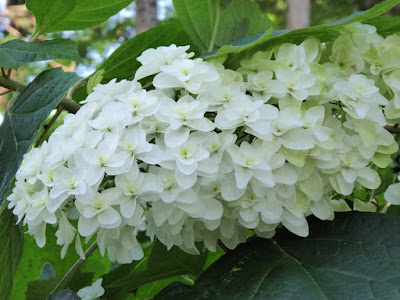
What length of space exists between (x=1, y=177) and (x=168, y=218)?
0.22m

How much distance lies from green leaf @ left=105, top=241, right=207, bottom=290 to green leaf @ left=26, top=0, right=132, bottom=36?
311 millimetres

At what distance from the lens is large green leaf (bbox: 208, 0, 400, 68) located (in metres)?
0.60

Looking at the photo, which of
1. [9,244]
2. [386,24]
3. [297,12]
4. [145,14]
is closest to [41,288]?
[9,244]

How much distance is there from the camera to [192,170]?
0.51m

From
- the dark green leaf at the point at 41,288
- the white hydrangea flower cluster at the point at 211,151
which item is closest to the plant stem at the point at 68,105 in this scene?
the white hydrangea flower cluster at the point at 211,151

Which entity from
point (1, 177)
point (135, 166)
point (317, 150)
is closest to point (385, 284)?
point (317, 150)

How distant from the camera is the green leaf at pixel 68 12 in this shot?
761 millimetres

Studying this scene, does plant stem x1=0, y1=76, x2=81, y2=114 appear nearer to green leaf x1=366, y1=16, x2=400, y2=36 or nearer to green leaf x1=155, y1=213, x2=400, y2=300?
green leaf x1=155, y1=213, x2=400, y2=300

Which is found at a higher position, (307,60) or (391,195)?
(307,60)

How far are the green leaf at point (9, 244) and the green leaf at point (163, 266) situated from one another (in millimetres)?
118

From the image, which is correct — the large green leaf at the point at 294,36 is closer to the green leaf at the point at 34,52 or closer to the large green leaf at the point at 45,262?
the green leaf at the point at 34,52

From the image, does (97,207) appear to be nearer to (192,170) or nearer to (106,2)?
(192,170)

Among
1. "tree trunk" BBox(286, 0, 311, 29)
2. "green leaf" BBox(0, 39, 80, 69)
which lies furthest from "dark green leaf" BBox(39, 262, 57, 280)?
"tree trunk" BBox(286, 0, 311, 29)

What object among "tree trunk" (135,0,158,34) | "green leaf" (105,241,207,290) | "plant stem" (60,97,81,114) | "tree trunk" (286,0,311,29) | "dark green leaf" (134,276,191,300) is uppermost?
"plant stem" (60,97,81,114)
